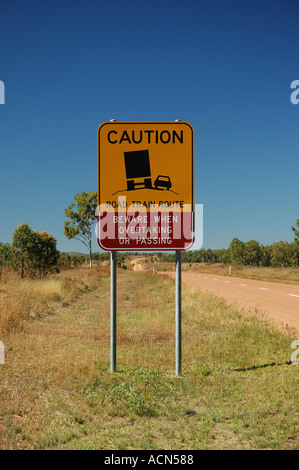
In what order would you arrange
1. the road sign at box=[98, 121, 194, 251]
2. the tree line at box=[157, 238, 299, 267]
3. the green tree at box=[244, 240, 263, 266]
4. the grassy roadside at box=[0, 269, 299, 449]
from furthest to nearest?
1. the green tree at box=[244, 240, 263, 266]
2. the tree line at box=[157, 238, 299, 267]
3. the road sign at box=[98, 121, 194, 251]
4. the grassy roadside at box=[0, 269, 299, 449]

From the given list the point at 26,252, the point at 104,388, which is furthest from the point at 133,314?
the point at 26,252

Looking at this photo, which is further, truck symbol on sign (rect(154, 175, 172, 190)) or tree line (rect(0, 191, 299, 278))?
tree line (rect(0, 191, 299, 278))

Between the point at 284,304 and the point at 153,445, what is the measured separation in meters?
11.0

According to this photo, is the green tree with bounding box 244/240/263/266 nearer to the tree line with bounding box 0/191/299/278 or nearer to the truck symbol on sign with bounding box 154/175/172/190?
the tree line with bounding box 0/191/299/278

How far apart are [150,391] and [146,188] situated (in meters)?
3.21

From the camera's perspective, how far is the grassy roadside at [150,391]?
405cm

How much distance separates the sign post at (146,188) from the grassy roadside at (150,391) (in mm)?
838

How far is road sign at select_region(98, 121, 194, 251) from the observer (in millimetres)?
6398

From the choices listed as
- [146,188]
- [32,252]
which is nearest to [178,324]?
[146,188]

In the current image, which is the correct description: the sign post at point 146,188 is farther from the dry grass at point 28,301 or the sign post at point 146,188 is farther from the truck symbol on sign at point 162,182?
the dry grass at point 28,301

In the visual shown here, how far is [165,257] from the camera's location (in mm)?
126688

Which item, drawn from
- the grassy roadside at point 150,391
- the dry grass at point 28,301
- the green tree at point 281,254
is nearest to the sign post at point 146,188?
the grassy roadside at point 150,391

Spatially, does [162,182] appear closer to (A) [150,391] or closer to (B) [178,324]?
(B) [178,324]

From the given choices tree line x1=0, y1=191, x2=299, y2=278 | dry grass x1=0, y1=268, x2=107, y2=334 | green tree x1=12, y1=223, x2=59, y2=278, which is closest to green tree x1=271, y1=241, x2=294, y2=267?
tree line x1=0, y1=191, x2=299, y2=278
